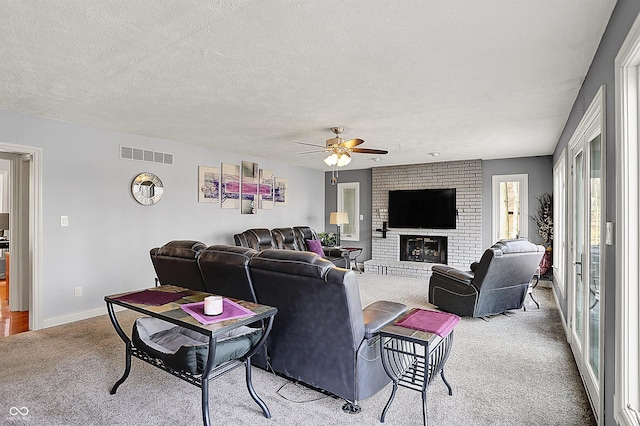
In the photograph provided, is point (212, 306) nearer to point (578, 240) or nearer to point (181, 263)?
point (181, 263)

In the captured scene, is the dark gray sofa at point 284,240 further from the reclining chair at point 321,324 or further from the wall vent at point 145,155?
the reclining chair at point 321,324

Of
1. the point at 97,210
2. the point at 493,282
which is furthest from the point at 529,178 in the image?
the point at 97,210

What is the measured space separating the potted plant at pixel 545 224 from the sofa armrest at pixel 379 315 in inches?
190

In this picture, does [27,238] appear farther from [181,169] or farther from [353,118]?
[353,118]

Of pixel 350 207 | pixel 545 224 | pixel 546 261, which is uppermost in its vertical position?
pixel 350 207

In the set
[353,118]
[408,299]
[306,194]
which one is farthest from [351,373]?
[306,194]

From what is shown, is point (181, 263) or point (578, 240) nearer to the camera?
point (181, 263)

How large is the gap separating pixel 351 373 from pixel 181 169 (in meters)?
4.35

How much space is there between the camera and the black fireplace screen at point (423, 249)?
7.61 m

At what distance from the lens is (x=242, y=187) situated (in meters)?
6.66

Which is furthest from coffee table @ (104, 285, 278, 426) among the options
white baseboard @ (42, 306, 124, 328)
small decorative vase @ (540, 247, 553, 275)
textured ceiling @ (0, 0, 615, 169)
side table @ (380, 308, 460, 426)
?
small decorative vase @ (540, 247, 553, 275)

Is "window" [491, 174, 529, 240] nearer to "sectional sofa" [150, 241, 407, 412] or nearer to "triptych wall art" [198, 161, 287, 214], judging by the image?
"triptych wall art" [198, 161, 287, 214]

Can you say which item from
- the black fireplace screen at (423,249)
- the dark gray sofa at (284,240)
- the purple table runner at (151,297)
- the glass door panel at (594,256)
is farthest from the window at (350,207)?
the purple table runner at (151,297)

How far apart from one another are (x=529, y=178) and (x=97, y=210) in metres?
6.98
